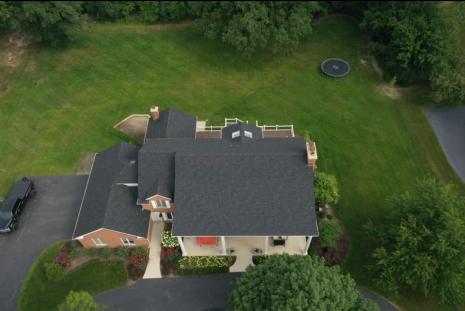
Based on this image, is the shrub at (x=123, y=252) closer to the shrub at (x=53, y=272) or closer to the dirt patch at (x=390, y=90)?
the shrub at (x=53, y=272)

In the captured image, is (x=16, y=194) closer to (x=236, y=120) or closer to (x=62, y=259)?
(x=62, y=259)

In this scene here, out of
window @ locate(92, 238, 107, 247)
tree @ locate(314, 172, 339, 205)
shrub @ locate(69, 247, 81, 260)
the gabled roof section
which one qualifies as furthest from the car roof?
tree @ locate(314, 172, 339, 205)

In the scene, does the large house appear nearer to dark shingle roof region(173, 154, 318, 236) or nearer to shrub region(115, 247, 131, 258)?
dark shingle roof region(173, 154, 318, 236)

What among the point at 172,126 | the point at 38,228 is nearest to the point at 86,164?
the point at 38,228

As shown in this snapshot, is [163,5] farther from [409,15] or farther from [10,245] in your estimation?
[10,245]

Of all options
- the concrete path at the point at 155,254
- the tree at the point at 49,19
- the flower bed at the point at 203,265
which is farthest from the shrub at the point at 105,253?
the tree at the point at 49,19

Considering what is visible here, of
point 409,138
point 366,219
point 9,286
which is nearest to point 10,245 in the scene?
point 9,286

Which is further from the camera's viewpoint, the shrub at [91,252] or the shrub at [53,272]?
the shrub at [91,252]
